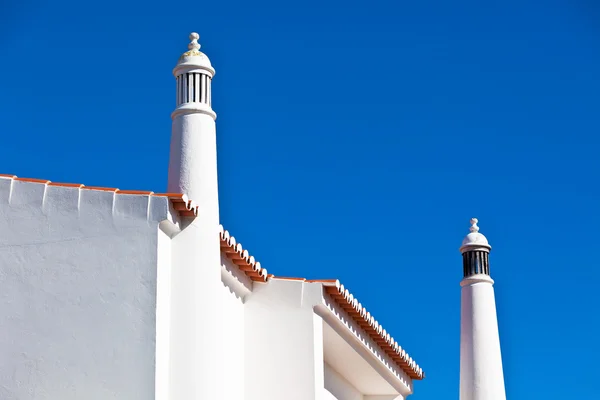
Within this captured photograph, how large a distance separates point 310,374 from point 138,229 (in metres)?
5.17

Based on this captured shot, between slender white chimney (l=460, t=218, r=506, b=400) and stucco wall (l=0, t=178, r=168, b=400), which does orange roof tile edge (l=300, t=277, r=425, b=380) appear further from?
stucco wall (l=0, t=178, r=168, b=400)

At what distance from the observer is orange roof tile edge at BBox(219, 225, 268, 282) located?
693 inches

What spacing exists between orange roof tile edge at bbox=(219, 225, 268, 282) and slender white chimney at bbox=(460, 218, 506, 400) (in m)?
10.3

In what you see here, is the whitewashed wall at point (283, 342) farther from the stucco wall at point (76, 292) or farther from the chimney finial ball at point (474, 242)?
the chimney finial ball at point (474, 242)

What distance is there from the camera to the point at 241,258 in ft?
60.6

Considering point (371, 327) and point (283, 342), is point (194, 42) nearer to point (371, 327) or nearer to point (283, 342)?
point (283, 342)

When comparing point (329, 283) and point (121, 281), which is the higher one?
point (329, 283)

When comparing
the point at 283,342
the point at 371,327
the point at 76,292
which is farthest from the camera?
the point at 371,327

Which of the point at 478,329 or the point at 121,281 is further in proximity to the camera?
the point at 478,329

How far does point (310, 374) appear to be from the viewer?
19328 millimetres

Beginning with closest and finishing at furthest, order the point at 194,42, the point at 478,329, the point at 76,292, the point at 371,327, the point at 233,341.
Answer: the point at 76,292 < the point at 194,42 < the point at 233,341 < the point at 371,327 < the point at 478,329

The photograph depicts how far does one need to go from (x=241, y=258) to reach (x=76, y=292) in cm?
384

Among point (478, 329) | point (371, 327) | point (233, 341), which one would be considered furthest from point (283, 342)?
point (478, 329)

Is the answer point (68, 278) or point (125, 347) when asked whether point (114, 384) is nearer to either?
point (125, 347)
